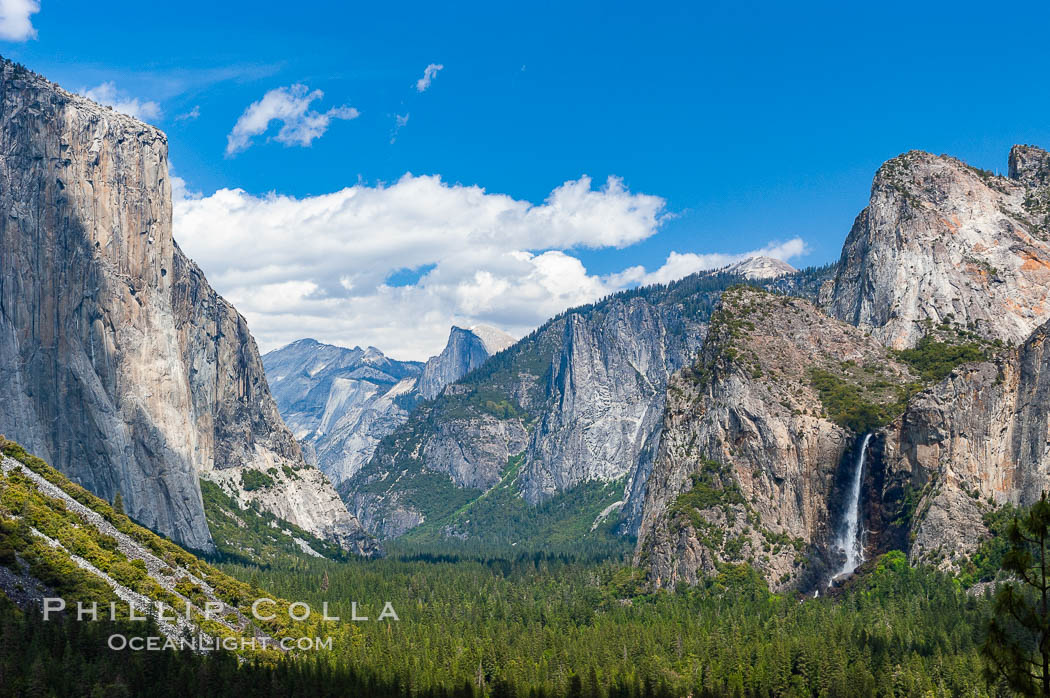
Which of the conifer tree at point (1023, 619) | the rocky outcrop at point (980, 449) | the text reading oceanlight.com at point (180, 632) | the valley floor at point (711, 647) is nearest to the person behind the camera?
the conifer tree at point (1023, 619)

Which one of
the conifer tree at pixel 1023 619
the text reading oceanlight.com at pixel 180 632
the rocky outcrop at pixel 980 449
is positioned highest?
the rocky outcrop at pixel 980 449

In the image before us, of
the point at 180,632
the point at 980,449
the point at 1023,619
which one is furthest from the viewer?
the point at 980,449

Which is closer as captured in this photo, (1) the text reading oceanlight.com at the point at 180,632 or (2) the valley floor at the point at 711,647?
(1) the text reading oceanlight.com at the point at 180,632

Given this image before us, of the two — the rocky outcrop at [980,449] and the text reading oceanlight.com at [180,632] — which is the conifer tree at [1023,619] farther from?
the rocky outcrop at [980,449]

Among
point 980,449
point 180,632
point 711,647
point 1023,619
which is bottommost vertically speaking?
point 711,647

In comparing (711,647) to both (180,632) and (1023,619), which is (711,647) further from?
(1023,619)

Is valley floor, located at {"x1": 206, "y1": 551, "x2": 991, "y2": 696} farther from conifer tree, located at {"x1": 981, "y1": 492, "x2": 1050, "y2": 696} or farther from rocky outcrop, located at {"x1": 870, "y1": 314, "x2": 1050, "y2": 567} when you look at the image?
conifer tree, located at {"x1": 981, "y1": 492, "x2": 1050, "y2": 696}

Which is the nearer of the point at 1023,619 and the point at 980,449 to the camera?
the point at 1023,619

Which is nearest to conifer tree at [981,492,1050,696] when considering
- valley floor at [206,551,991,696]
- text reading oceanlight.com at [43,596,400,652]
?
valley floor at [206,551,991,696]

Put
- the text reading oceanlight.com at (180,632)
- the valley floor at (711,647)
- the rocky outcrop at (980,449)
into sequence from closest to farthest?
the text reading oceanlight.com at (180,632) < the valley floor at (711,647) < the rocky outcrop at (980,449)

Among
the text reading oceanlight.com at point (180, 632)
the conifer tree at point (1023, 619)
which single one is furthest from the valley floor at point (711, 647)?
the conifer tree at point (1023, 619)

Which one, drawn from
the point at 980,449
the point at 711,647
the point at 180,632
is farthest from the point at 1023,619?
the point at 980,449

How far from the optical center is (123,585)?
383ft

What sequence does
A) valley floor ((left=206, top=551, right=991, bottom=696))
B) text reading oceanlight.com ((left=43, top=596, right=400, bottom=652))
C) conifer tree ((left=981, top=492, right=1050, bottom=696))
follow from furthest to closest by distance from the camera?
valley floor ((left=206, top=551, right=991, bottom=696)) → text reading oceanlight.com ((left=43, top=596, right=400, bottom=652)) → conifer tree ((left=981, top=492, right=1050, bottom=696))
